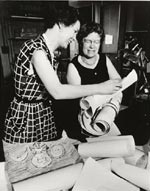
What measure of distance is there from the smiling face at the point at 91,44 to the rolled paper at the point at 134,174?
0.43m

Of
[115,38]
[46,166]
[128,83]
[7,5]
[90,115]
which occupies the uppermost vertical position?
[7,5]

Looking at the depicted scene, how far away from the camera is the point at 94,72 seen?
77 cm

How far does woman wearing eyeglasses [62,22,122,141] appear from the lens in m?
0.72

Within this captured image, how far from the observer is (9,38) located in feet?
2.39

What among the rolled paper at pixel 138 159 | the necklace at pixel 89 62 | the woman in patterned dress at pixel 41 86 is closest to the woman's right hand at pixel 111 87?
the woman in patterned dress at pixel 41 86

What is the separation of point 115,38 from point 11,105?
19.7 inches

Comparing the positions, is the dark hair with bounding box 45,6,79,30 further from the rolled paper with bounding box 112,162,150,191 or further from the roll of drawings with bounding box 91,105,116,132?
the rolled paper with bounding box 112,162,150,191

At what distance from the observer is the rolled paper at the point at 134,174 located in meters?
0.52

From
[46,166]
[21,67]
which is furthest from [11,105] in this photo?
[46,166]

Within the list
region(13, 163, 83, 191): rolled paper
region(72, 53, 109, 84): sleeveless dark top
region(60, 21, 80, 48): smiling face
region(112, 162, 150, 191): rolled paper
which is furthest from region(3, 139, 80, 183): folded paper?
region(60, 21, 80, 48): smiling face

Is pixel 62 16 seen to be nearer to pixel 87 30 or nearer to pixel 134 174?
pixel 87 30

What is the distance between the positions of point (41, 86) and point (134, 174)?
0.42 m

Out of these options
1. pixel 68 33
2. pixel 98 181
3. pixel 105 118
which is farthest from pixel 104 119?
pixel 68 33

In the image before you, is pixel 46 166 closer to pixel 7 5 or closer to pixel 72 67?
pixel 72 67
